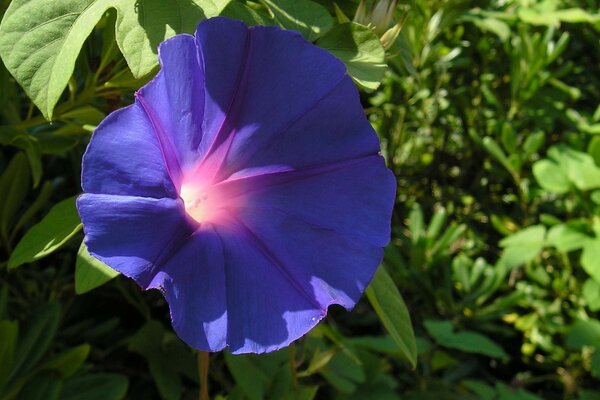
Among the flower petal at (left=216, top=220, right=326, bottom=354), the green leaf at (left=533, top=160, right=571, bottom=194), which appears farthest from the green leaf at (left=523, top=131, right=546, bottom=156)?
the flower petal at (left=216, top=220, right=326, bottom=354)

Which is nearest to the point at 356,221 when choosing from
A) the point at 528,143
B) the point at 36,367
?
the point at 36,367

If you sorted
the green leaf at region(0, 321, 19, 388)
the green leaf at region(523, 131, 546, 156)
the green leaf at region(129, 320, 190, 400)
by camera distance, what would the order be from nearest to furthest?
the green leaf at region(0, 321, 19, 388) → the green leaf at region(129, 320, 190, 400) → the green leaf at region(523, 131, 546, 156)

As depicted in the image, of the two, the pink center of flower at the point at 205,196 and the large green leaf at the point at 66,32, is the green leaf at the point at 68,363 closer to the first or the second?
the pink center of flower at the point at 205,196

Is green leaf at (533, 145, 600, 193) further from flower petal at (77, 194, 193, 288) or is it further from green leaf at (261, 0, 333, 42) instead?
flower petal at (77, 194, 193, 288)

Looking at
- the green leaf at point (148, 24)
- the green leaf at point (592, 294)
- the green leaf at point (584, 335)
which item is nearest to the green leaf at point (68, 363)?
the green leaf at point (148, 24)

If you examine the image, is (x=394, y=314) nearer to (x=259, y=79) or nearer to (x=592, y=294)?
(x=259, y=79)

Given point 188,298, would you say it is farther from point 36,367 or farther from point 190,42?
point 36,367
